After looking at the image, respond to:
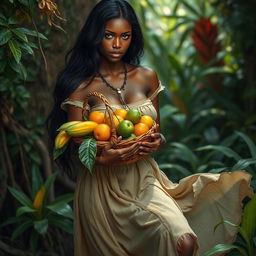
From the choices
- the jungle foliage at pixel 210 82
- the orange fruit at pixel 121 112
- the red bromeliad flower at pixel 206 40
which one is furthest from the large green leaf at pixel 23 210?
the red bromeliad flower at pixel 206 40

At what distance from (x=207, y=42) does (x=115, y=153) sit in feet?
12.1

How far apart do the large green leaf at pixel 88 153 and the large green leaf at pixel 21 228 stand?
4.73ft

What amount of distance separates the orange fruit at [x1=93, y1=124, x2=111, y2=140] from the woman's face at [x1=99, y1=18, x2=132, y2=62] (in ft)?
1.55

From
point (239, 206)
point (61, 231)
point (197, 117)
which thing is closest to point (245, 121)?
point (197, 117)

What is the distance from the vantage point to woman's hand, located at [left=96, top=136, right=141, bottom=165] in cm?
301

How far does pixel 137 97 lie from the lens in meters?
3.34

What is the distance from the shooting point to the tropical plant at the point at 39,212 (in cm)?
415

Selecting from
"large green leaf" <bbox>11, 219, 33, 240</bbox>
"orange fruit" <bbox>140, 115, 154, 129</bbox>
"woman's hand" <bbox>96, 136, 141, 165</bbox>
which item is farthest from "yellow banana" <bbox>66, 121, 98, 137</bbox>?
"large green leaf" <bbox>11, 219, 33, 240</bbox>

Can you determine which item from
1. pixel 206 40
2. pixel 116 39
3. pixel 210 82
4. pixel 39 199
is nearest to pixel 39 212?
pixel 39 199

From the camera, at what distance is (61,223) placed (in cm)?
427

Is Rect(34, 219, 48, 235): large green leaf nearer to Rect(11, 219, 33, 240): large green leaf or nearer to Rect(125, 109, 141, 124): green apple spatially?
Rect(11, 219, 33, 240): large green leaf

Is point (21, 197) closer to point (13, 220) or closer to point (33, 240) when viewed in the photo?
point (13, 220)

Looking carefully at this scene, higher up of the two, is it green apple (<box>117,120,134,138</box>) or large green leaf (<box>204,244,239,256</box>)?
green apple (<box>117,120,134,138</box>)

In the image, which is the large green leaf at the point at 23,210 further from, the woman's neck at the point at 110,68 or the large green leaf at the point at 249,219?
the large green leaf at the point at 249,219
